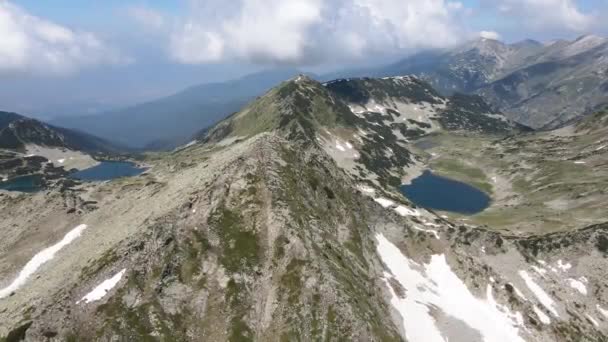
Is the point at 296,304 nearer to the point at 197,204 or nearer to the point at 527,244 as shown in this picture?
the point at 197,204

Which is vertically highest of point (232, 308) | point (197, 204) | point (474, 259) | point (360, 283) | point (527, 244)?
point (197, 204)

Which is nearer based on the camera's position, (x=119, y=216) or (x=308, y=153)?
(x=119, y=216)

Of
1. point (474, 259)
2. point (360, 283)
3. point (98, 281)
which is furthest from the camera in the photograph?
point (474, 259)

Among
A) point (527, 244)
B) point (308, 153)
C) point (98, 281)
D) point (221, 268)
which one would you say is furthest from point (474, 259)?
point (98, 281)

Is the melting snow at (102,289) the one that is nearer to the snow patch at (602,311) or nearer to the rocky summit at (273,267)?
the rocky summit at (273,267)

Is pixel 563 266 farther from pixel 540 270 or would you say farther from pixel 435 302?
pixel 435 302

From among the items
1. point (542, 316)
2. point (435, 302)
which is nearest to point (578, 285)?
point (542, 316)

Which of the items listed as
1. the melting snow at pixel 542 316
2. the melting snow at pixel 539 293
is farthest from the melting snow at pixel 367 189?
the melting snow at pixel 542 316
